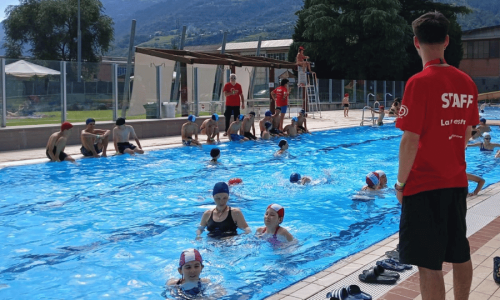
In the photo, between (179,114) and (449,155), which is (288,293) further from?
(179,114)

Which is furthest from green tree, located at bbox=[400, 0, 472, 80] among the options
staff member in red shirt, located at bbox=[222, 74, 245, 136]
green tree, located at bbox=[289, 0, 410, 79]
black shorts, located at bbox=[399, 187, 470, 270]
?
black shorts, located at bbox=[399, 187, 470, 270]

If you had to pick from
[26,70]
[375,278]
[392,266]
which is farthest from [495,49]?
[375,278]

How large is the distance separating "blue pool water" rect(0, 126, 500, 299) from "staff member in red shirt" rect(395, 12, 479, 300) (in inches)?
87.9

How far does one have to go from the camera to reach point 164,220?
760cm

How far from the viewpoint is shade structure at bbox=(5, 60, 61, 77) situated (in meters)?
13.5

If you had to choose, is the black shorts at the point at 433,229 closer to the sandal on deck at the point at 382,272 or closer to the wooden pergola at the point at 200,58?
the sandal on deck at the point at 382,272

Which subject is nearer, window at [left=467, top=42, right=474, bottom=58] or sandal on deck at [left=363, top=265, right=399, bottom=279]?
sandal on deck at [left=363, top=265, right=399, bottom=279]

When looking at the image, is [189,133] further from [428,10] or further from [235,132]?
[428,10]

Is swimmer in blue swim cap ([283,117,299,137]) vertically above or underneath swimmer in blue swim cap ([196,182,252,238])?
above

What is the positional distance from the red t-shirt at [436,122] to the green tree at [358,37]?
3766 cm

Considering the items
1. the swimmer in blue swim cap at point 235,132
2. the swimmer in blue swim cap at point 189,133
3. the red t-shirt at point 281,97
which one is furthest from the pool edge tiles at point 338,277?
the red t-shirt at point 281,97

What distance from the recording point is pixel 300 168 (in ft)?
39.4

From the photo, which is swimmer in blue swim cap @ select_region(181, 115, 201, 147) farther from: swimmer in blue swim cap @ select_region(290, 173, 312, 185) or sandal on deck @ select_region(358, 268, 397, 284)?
sandal on deck @ select_region(358, 268, 397, 284)

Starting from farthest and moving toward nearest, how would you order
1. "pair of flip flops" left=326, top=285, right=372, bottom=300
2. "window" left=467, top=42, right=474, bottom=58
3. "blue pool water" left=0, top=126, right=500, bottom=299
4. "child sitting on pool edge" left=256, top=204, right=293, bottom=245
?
"window" left=467, top=42, right=474, bottom=58 < "child sitting on pool edge" left=256, top=204, right=293, bottom=245 < "blue pool water" left=0, top=126, right=500, bottom=299 < "pair of flip flops" left=326, top=285, right=372, bottom=300
